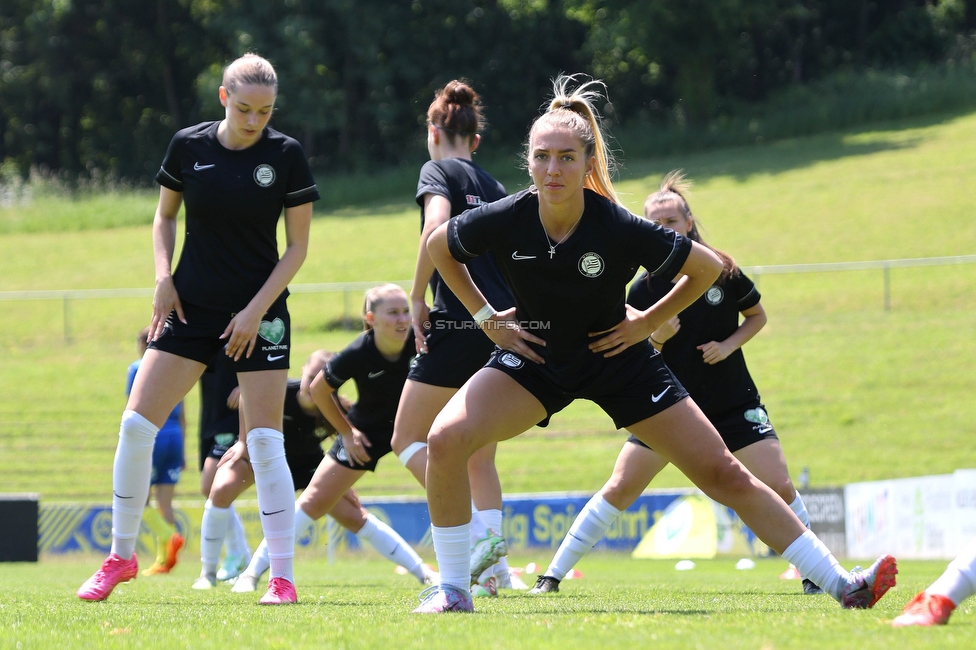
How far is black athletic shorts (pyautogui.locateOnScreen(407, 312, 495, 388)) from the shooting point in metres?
5.95

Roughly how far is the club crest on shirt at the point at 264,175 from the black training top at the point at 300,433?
126 inches

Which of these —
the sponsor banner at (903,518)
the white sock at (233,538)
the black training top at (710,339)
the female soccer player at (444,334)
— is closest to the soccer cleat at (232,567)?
the white sock at (233,538)

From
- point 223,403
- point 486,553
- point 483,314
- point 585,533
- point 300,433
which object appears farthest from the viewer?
point 223,403

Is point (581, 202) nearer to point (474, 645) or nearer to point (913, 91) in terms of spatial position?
point (474, 645)

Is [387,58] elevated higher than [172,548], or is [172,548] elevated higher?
[387,58]

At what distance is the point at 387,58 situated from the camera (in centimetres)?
4809

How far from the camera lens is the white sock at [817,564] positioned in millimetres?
4445

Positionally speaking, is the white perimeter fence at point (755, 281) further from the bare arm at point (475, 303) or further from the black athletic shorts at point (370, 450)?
the bare arm at point (475, 303)

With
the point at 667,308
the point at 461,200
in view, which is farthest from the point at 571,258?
the point at 461,200

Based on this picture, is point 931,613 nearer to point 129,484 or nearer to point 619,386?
point 619,386

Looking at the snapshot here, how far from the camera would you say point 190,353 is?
5234mm

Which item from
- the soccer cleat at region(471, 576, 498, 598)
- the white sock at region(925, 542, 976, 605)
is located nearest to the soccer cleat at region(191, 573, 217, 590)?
the soccer cleat at region(471, 576, 498, 598)

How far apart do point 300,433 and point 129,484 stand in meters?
3.07

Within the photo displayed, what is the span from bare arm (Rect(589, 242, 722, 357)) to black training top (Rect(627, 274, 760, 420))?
187cm
